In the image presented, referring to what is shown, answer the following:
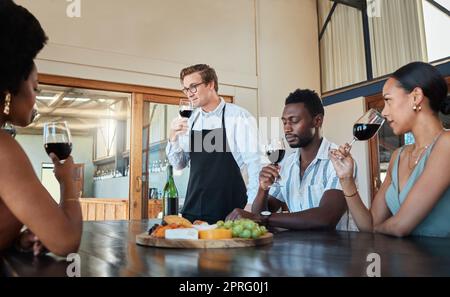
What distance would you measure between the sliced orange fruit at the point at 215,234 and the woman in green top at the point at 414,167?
1.95 ft

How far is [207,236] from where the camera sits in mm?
1071

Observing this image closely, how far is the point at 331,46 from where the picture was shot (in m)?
5.12

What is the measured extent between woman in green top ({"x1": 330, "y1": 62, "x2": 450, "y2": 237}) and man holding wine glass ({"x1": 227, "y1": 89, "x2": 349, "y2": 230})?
119 mm

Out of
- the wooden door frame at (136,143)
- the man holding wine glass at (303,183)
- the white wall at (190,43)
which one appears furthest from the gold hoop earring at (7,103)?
the wooden door frame at (136,143)

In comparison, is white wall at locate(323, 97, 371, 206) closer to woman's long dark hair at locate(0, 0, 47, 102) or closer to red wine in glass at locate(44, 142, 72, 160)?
red wine in glass at locate(44, 142, 72, 160)

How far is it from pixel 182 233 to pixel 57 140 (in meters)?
0.45

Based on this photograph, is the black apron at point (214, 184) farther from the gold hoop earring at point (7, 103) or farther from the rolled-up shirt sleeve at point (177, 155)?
the gold hoop earring at point (7, 103)

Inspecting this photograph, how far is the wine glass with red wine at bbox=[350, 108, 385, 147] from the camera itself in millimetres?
1562

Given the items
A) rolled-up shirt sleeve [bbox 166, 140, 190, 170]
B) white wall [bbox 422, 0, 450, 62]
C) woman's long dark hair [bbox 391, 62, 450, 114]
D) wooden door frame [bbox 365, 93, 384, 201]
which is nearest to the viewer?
woman's long dark hair [bbox 391, 62, 450, 114]

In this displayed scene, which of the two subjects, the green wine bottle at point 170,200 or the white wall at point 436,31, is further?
the white wall at point 436,31

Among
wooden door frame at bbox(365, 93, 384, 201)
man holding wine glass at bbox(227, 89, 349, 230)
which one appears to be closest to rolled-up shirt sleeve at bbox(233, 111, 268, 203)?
man holding wine glass at bbox(227, 89, 349, 230)

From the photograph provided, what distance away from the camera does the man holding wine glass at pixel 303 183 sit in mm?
1538

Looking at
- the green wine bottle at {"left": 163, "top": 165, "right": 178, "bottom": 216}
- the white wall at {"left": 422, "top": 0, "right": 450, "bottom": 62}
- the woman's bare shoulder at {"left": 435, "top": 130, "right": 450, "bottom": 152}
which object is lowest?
the green wine bottle at {"left": 163, "top": 165, "right": 178, "bottom": 216}
